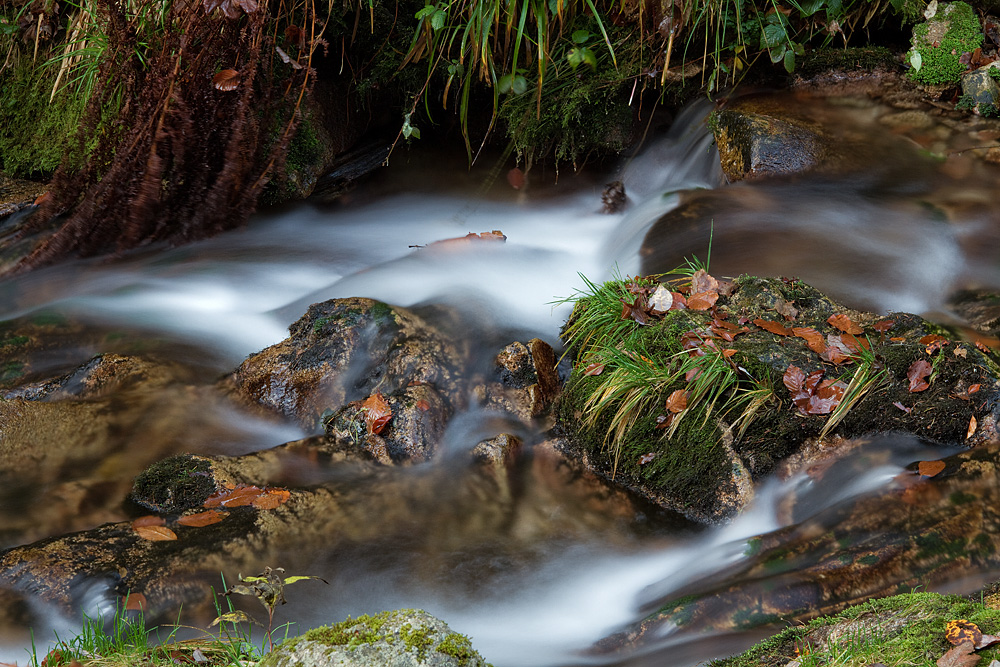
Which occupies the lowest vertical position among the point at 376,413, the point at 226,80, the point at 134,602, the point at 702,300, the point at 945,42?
the point at 134,602

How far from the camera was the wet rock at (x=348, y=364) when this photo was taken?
3.96 meters

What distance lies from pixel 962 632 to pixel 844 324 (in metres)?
1.94

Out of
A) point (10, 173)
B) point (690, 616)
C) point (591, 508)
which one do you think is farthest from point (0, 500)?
point (10, 173)

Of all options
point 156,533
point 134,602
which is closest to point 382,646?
point 134,602

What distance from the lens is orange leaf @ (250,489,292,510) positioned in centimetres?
323

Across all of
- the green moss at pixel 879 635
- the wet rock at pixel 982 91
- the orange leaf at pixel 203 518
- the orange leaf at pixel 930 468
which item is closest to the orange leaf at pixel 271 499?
the orange leaf at pixel 203 518

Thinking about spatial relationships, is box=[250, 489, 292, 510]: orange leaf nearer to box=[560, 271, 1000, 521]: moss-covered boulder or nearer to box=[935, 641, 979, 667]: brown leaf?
box=[560, 271, 1000, 521]: moss-covered boulder

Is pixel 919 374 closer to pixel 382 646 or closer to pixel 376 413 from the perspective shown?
pixel 376 413

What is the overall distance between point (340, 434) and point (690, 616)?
75.8 inches

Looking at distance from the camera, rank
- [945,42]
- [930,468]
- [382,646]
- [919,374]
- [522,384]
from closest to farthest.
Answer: [382,646], [930,468], [919,374], [522,384], [945,42]

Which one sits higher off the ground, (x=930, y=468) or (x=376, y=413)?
(x=376, y=413)

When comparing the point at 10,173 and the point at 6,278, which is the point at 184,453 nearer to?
the point at 6,278

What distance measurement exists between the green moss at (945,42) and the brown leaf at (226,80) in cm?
483

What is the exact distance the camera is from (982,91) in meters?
5.21
